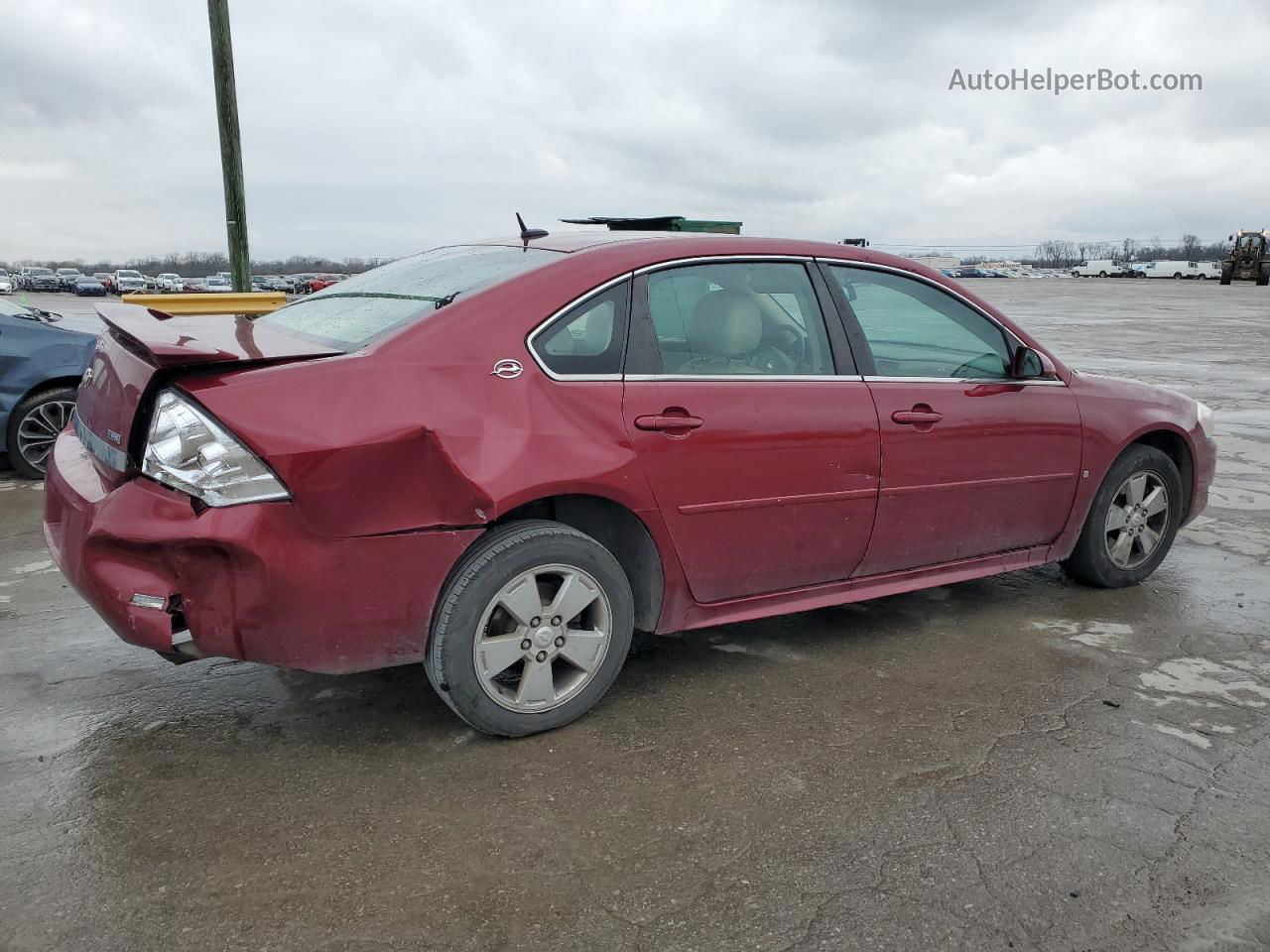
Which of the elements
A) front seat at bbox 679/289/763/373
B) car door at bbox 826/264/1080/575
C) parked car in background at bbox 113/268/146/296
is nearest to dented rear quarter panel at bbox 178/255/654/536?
front seat at bbox 679/289/763/373

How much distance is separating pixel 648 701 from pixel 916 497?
1.30 m

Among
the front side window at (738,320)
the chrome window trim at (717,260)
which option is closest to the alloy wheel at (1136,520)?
the front side window at (738,320)


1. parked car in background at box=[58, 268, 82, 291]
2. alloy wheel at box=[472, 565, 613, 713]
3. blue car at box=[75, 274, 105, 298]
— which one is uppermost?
parked car in background at box=[58, 268, 82, 291]

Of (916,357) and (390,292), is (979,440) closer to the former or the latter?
(916,357)

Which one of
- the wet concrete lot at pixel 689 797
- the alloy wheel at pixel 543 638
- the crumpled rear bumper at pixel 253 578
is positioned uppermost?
the crumpled rear bumper at pixel 253 578

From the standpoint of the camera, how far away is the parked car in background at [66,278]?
6456 cm

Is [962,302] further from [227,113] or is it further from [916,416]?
[227,113]

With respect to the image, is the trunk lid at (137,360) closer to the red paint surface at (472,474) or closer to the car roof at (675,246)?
the red paint surface at (472,474)

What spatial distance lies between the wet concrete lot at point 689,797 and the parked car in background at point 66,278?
68.0 meters

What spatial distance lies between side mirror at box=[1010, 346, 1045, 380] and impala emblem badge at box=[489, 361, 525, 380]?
87.7 inches

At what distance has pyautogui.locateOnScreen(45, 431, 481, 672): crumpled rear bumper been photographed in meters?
2.72

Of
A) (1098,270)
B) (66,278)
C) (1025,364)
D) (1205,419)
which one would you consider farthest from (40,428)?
(1098,270)

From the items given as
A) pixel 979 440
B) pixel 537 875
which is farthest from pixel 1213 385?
pixel 537 875

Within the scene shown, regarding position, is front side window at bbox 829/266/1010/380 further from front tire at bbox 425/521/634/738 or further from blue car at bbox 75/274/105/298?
blue car at bbox 75/274/105/298
